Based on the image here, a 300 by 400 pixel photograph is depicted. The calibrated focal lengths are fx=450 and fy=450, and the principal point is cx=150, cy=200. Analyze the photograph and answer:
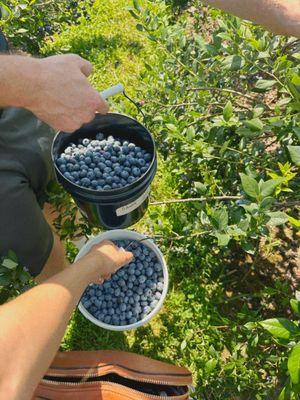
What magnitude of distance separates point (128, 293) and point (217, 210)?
1.96 feet

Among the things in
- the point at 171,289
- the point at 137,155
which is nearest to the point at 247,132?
the point at 137,155

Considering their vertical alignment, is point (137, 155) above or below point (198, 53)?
below

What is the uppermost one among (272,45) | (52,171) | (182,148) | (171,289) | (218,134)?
(272,45)

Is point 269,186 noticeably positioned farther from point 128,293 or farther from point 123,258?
point 128,293

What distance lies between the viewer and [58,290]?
1223mm

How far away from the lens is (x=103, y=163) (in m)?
1.68

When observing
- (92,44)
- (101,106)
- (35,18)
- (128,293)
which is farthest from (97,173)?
(92,44)

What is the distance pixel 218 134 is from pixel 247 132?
0.31 meters

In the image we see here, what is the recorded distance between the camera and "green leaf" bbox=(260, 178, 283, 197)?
132cm

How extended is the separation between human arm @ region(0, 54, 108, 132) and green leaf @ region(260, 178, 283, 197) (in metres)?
0.55

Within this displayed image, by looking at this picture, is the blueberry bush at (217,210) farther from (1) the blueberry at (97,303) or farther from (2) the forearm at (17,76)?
(2) the forearm at (17,76)

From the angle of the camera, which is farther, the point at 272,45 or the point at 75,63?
the point at 272,45

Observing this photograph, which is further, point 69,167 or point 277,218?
point 69,167

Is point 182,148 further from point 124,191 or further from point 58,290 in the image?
point 58,290
